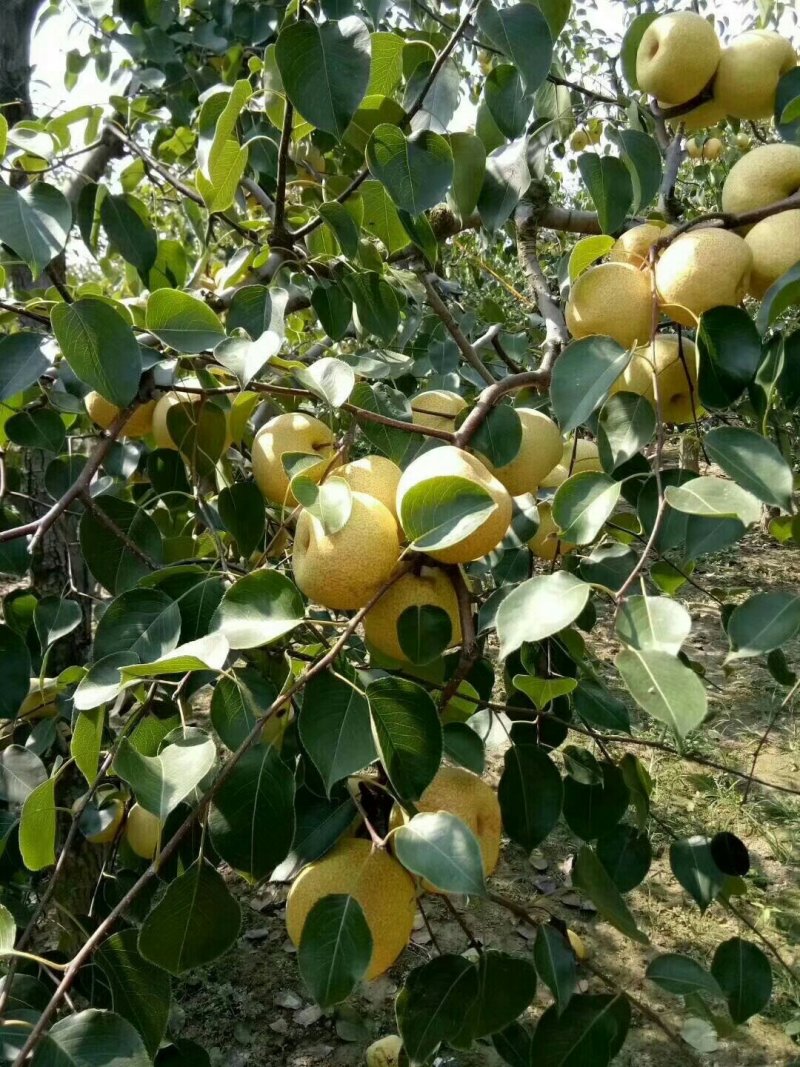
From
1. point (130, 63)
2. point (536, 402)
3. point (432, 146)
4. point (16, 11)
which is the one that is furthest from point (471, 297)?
point (432, 146)

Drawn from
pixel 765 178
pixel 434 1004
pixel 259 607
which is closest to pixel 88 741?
pixel 259 607

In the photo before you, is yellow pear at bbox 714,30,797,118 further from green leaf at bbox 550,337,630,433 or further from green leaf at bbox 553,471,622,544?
green leaf at bbox 553,471,622,544

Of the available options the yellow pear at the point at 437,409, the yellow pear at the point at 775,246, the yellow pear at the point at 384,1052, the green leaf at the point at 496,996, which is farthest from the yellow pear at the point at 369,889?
the yellow pear at the point at 384,1052

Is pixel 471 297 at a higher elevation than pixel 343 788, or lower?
lower

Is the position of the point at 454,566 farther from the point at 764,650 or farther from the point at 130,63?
the point at 130,63

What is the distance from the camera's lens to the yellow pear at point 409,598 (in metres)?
0.76

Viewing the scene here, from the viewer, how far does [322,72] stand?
0.79 meters

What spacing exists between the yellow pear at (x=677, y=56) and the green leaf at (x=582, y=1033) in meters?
1.03

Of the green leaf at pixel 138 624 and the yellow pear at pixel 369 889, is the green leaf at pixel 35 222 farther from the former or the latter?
the yellow pear at pixel 369 889

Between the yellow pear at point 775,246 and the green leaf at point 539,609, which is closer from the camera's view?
the green leaf at point 539,609

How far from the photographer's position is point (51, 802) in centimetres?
78

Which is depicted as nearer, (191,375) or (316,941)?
(316,941)

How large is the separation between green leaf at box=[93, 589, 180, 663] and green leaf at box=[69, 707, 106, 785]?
6 cm

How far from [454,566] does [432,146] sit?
0.41 meters
